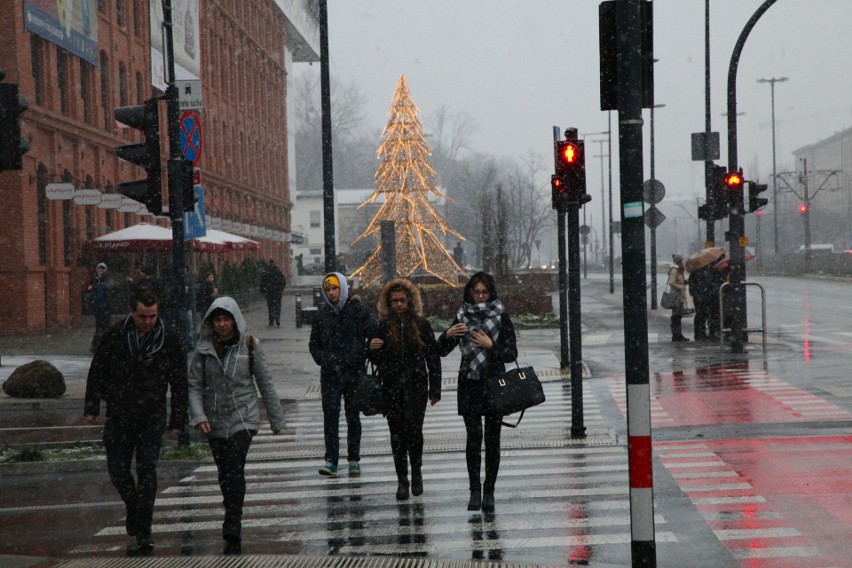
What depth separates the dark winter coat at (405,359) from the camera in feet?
28.9

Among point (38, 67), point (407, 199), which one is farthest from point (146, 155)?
point (407, 199)

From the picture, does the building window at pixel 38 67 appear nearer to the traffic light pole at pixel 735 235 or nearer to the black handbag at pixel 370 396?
the traffic light pole at pixel 735 235

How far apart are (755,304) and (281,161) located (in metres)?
45.6

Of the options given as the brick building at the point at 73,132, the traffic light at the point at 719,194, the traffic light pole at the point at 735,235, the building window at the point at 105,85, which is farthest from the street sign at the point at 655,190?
the building window at the point at 105,85

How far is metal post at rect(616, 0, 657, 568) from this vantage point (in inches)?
213

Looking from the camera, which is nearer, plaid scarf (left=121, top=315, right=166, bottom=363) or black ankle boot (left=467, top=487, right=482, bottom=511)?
plaid scarf (left=121, top=315, right=166, bottom=363)

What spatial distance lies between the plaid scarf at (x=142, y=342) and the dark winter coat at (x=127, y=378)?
2cm

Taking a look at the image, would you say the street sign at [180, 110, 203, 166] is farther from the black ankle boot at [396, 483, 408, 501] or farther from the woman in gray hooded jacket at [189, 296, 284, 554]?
the woman in gray hooded jacket at [189, 296, 284, 554]

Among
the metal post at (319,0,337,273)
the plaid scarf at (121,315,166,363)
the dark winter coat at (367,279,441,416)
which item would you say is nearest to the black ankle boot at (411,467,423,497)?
the dark winter coat at (367,279,441,416)

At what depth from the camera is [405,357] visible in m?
8.83

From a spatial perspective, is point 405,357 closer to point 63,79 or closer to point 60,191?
point 60,191

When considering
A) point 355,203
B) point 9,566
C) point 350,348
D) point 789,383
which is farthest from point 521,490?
point 355,203

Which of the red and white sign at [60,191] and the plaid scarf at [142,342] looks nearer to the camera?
the plaid scarf at [142,342]

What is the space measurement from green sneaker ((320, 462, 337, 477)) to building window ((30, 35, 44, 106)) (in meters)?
24.1
